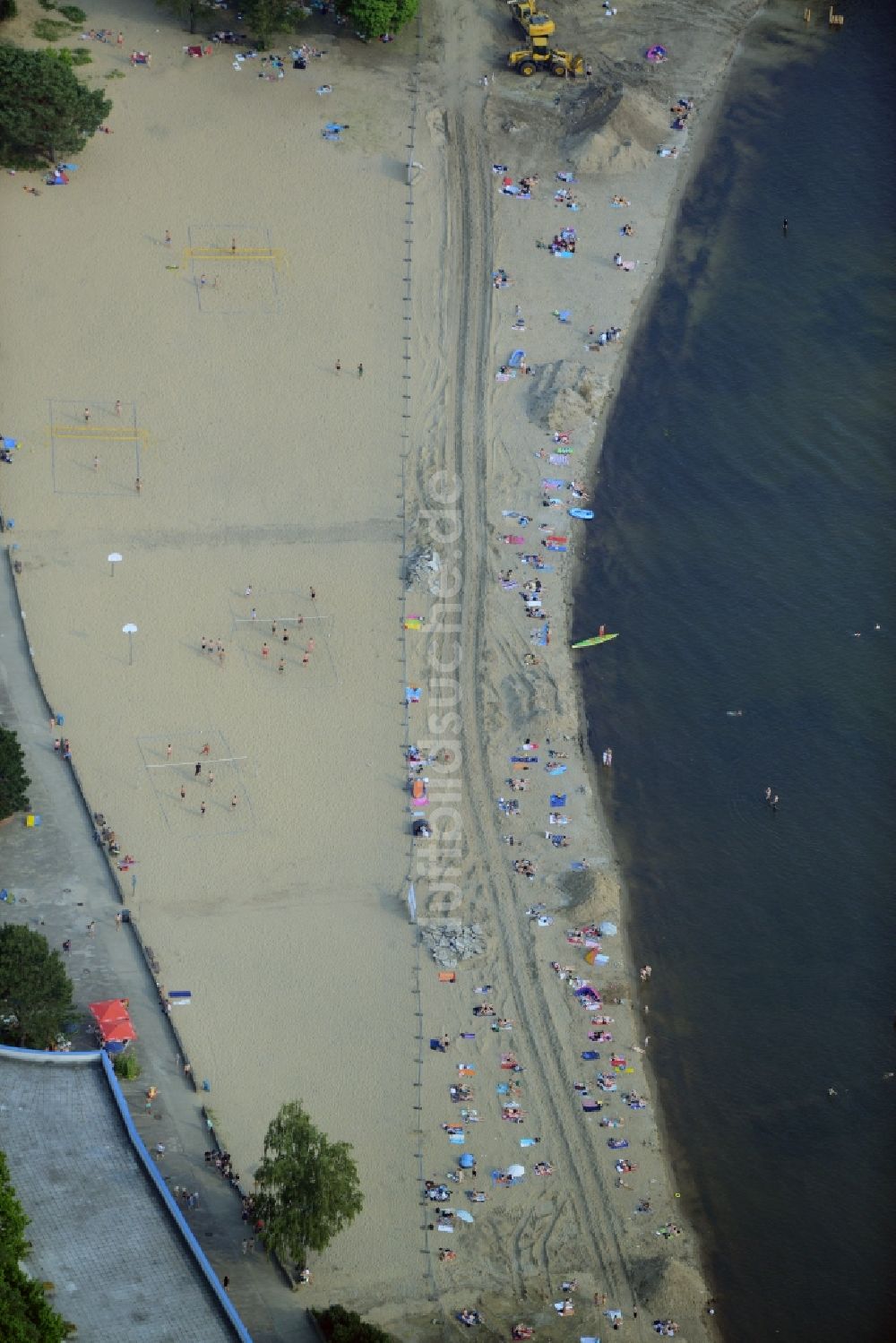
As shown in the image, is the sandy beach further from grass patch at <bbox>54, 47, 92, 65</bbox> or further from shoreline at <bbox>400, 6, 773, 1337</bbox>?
grass patch at <bbox>54, 47, 92, 65</bbox>

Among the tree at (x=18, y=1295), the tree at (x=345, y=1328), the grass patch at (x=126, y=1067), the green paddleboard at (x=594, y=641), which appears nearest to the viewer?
the tree at (x=18, y=1295)

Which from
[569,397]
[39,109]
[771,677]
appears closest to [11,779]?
[771,677]

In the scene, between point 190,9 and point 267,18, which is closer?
point 267,18

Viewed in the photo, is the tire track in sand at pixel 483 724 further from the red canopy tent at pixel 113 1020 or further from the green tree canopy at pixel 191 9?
the green tree canopy at pixel 191 9

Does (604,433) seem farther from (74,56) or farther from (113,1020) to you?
(113,1020)

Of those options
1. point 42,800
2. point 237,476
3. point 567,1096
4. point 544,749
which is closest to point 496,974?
point 567,1096

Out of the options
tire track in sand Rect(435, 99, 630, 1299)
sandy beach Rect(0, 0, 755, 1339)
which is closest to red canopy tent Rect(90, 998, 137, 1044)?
sandy beach Rect(0, 0, 755, 1339)

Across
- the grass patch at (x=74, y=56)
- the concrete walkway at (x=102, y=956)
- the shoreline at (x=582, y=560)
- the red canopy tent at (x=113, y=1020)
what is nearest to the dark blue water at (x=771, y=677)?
the shoreline at (x=582, y=560)

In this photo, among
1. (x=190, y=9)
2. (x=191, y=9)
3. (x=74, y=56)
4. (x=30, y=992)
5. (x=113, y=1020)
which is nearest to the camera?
(x=30, y=992)
